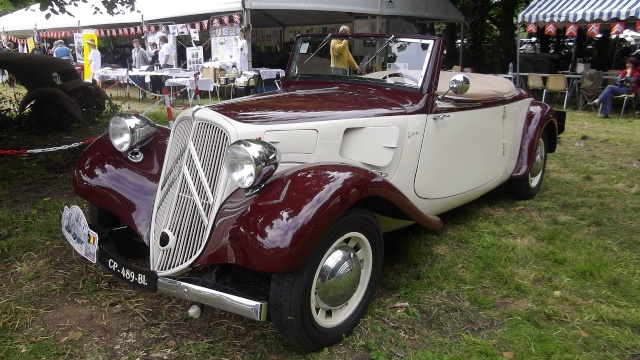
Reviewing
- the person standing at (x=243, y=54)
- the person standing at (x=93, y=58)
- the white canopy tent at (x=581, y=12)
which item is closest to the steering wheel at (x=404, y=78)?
the white canopy tent at (x=581, y=12)

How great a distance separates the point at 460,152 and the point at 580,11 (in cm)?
922

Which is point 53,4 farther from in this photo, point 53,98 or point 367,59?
point 367,59

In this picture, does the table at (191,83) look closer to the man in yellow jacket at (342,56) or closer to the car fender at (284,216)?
the man in yellow jacket at (342,56)

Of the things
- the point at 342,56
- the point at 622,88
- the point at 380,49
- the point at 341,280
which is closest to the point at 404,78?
the point at 380,49

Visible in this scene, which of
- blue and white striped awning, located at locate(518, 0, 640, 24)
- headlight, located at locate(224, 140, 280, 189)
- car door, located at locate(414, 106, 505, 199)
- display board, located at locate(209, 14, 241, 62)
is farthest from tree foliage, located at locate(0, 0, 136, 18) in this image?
blue and white striped awning, located at locate(518, 0, 640, 24)

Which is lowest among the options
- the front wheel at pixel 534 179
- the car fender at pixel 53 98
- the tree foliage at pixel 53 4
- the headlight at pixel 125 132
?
the front wheel at pixel 534 179

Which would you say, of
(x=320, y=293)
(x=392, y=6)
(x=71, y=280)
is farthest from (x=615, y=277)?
(x=392, y=6)

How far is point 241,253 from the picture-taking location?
2219 mm

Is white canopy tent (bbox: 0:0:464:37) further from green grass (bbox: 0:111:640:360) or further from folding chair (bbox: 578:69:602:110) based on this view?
green grass (bbox: 0:111:640:360)

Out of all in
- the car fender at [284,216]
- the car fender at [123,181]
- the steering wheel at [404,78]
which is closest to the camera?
the car fender at [284,216]

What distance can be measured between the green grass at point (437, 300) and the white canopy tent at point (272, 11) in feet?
30.2

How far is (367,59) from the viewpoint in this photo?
12.4 ft

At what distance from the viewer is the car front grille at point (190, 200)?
8.11 ft

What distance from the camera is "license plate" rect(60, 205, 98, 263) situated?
266 cm
